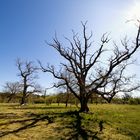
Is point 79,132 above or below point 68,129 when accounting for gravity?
below

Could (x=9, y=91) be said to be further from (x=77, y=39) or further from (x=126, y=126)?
(x=126, y=126)

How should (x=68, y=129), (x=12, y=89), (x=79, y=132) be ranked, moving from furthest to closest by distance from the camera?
(x=12, y=89) < (x=68, y=129) < (x=79, y=132)

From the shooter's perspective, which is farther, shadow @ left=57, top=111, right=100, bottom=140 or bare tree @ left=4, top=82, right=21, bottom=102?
bare tree @ left=4, top=82, right=21, bottom=102

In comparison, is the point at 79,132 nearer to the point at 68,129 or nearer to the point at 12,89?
the point at 68,129

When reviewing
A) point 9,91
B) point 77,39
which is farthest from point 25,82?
point 9,91

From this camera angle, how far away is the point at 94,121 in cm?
2417

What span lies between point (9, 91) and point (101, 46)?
283ft

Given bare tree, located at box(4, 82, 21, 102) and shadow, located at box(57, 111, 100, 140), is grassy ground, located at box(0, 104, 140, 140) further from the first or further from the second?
bare tree, located at box(4, 82, 21, 102)

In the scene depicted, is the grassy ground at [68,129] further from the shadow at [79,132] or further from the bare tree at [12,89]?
the bare tree at [12,89]

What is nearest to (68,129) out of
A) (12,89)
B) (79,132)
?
(79,132)

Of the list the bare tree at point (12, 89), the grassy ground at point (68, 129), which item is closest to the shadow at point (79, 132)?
the grassy ground at point (68, 129)

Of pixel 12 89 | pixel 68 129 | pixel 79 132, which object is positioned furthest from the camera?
pixel 12 89

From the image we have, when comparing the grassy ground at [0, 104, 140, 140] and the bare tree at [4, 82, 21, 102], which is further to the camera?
the bare tree at [4, 82, 21, 102]

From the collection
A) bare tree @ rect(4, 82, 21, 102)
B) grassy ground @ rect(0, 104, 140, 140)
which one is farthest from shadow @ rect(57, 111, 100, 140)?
bare tree @ rect(4, 82, 21, 102)
